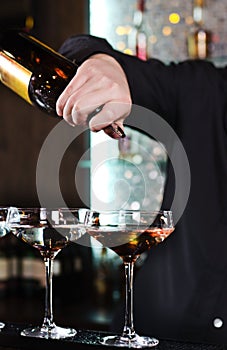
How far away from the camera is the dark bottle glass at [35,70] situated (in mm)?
1099

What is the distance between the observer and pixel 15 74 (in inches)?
43.5

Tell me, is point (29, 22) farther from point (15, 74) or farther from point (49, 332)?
point (49, 332)

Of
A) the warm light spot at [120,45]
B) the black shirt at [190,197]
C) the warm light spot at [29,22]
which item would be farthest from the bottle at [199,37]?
the warm light spot at [29,22]

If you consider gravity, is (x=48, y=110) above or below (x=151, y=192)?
above

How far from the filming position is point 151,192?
2.31m

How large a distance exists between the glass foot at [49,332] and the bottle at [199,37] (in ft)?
5.01

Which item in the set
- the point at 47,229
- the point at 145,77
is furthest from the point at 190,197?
the point at 47,229

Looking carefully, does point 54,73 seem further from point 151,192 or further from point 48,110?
point 151,192

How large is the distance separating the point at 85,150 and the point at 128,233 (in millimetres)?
2098

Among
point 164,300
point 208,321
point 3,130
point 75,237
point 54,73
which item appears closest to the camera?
point 75,237

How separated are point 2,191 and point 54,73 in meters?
2.14

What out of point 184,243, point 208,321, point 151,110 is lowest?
point 208,321

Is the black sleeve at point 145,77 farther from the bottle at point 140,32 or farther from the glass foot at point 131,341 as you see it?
the bottle at point 140,32

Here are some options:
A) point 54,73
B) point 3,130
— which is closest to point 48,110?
point 54,73
